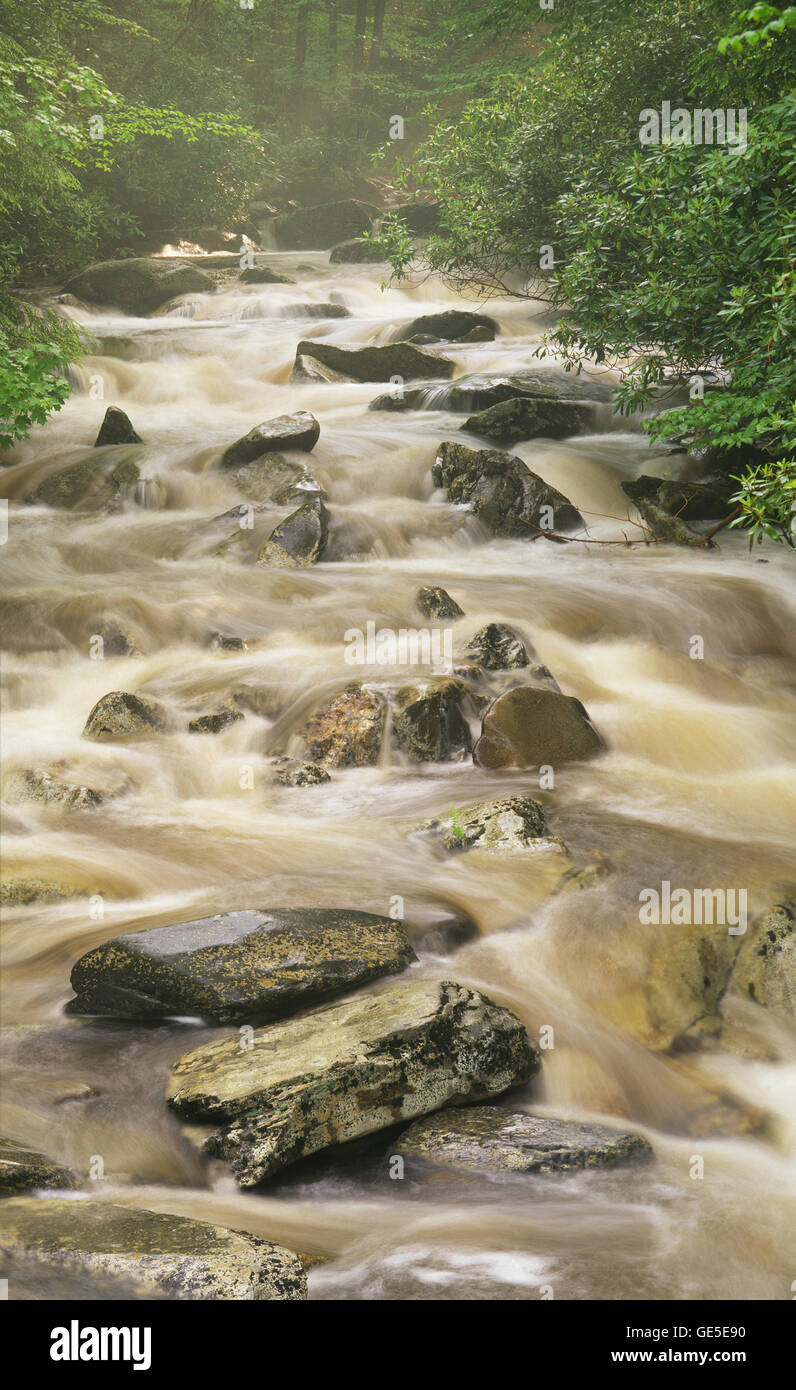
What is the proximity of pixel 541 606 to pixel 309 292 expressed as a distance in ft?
54.6

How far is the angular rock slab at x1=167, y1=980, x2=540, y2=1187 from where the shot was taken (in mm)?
3410

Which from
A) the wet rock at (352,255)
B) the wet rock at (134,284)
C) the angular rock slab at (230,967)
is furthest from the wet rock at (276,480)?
the wet rock at (352,255)

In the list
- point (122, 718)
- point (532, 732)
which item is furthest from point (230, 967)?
point (122, 718)

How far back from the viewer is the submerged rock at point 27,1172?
9.86 feet

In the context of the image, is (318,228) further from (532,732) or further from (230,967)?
(230,967)

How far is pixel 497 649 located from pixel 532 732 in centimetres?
126

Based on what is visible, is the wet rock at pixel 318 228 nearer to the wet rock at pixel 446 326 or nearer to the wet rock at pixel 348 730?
the wet rock at pixel 446 326

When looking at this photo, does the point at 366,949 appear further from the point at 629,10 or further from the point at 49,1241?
the point at 629,10

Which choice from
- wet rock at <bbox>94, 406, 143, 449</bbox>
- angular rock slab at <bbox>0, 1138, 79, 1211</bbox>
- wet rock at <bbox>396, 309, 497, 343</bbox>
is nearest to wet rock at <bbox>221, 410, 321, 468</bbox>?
wet rock at <bbox>94, 406, 143, 449</bbox>

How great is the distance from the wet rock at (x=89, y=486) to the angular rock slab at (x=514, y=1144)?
10.0m

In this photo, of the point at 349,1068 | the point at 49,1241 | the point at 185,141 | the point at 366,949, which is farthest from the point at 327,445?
the point at 185,141

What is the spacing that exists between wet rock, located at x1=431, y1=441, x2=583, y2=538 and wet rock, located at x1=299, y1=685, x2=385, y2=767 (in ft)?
16.3

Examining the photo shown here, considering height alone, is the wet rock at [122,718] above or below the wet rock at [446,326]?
below

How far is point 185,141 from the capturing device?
25.2 m
